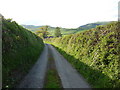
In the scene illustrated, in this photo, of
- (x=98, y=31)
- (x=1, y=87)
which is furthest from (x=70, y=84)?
(x=98, y=31)

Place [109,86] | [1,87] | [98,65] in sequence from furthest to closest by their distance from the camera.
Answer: [98,65] < [109,86] < [1,87]

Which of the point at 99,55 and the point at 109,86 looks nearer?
the point at 109,86

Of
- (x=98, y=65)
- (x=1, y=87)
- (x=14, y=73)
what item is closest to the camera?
(x=1, y=87)

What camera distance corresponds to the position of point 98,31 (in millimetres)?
16750

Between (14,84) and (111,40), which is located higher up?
(111,40)

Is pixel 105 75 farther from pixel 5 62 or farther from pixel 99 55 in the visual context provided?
pixel 5 62

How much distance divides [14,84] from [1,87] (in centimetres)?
143

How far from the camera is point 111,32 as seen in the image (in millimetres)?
13805

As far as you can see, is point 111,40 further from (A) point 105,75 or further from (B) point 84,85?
(B) point 84,85

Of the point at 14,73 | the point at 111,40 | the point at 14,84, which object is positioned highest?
the point at 111,40

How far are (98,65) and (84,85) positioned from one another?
11.1 ft

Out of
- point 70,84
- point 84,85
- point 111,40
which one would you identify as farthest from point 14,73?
point 111,40

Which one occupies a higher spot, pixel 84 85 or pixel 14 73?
pixel 14 73

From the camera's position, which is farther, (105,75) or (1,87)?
(105,75)
